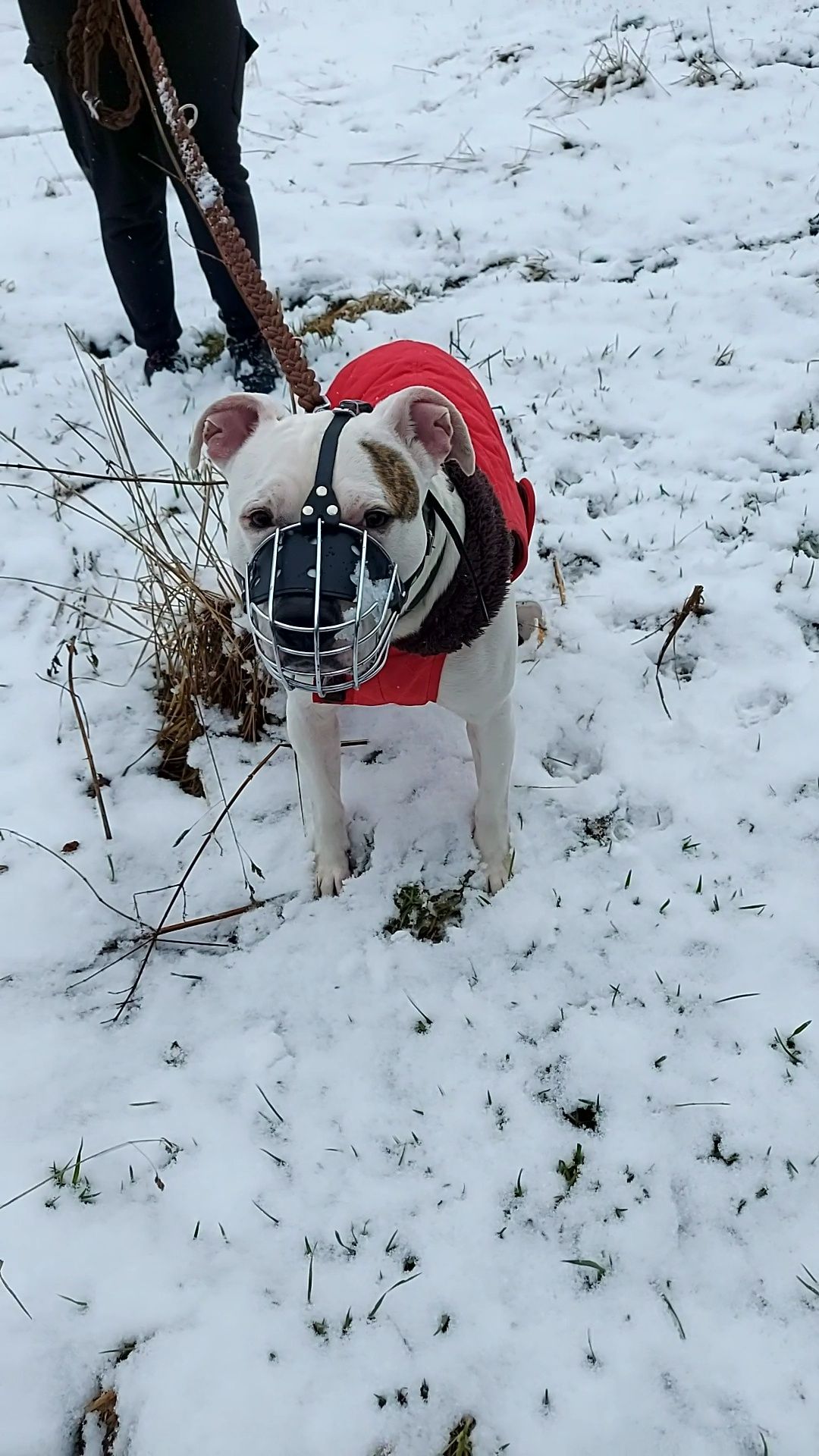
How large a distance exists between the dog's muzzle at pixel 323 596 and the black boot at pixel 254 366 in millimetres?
2682

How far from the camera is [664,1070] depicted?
7.02ft

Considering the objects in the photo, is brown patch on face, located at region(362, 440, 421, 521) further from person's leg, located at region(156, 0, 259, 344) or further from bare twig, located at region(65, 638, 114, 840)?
person's leg, located at region(156, 0, 259, 344)

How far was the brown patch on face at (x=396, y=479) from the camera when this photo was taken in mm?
1771

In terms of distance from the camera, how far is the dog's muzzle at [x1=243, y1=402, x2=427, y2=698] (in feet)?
5.24

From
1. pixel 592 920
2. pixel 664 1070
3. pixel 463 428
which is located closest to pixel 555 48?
pixel 463 428

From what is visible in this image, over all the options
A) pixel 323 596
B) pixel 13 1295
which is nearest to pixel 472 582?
pixel 323 596

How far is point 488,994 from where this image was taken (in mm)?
2328

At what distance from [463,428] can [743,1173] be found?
5.77ft

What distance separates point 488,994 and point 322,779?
0.74 metres

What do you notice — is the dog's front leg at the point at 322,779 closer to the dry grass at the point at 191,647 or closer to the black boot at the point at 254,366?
the dry grass at the point at 191,647

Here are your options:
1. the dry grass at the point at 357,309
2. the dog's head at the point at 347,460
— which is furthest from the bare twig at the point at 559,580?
the dry grass at the point at 357,309

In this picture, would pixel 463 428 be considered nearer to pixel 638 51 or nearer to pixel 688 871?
pixel 688 871

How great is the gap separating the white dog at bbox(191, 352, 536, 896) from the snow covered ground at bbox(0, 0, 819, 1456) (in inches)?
7.7

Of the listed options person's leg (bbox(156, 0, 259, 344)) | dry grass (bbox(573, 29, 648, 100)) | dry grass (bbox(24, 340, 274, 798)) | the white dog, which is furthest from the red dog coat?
dry grass (bbox(573, 29, 648, 100))
